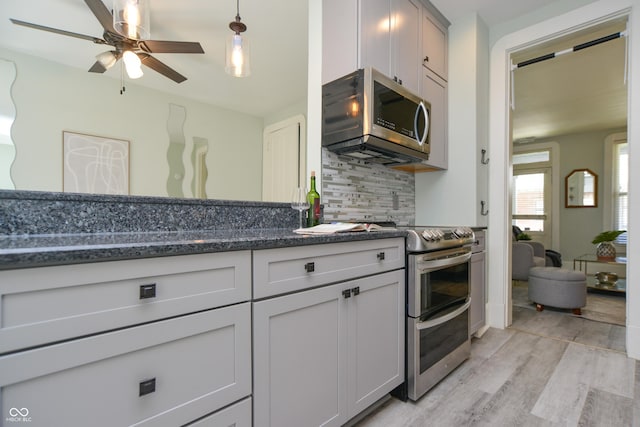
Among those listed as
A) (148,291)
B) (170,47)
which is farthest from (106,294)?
(170,47)

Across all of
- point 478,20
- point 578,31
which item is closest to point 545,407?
point 578,31

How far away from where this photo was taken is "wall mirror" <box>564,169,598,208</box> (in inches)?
217

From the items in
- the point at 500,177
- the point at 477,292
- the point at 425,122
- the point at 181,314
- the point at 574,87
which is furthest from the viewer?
the point at 574,87

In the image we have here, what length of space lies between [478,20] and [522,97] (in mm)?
2200

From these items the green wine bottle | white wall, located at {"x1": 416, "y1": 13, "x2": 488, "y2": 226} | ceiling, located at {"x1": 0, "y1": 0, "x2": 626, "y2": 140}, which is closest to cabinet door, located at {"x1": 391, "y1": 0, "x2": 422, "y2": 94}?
ceiling, located at {"x1": 0, "y1": 0, "x2": 626, "y2": 140}

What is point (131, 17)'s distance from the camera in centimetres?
173

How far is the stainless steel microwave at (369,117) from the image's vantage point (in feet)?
5.60

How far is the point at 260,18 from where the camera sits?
7.64ft

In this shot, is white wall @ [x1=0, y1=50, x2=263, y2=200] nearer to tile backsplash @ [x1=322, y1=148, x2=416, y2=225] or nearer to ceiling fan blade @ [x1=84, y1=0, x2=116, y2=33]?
ceiling fan blade @ [x1=84, y1=0, x2=116, y2=33]

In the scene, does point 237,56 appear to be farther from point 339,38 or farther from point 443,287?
point 443,287

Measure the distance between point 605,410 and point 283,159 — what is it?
100 inches

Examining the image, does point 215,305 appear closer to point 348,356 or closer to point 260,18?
point 348,356

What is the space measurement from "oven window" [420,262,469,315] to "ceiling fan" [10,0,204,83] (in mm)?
2122

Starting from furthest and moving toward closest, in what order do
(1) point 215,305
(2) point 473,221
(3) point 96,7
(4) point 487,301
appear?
(4) point 487,301
(2) point 473,221
(3) point 96,7
(1) point 215,305
